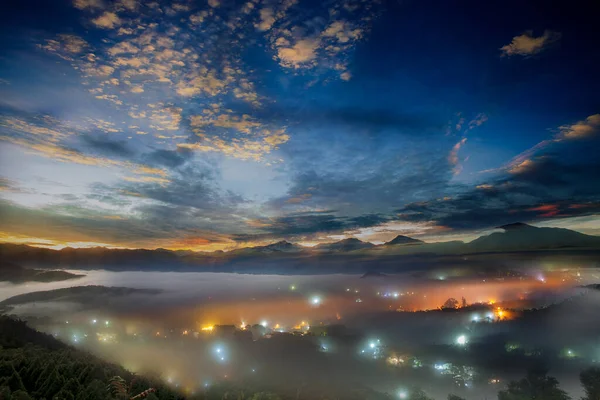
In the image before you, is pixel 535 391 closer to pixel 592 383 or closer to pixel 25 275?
pixel 592 383

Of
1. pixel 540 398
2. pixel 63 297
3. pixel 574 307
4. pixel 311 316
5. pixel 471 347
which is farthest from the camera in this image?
pixel 63 297

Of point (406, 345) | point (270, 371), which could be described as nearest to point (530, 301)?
point (406, 345)

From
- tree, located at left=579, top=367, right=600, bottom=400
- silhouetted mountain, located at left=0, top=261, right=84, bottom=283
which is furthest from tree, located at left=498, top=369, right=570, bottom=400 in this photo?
silhouetted mountain, located at left=0, top=261, right=84, bottom=283

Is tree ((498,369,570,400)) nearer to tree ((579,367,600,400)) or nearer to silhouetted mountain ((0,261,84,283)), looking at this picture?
tree ((579,367,600,400))

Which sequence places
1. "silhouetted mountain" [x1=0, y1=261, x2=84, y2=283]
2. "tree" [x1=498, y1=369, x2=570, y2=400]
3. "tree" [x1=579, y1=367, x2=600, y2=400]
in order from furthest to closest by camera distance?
1. "silhouetted mountain" [x1=0, y1=261, x2=84, y2=283]
2. "tree" [x1=579, y1=367, x2=600, y2=400]
3. "tree" [x1=498, y1=369, x2=570, y2=400]

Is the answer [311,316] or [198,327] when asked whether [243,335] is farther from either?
[311,316]

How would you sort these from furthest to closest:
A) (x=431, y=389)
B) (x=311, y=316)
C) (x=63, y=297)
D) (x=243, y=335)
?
(x=63, y=297) < (x=311, y=316) < (x=243, y=335) < (x=431, y=389)

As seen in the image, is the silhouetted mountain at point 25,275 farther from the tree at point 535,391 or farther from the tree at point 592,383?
the tree at point 592,383

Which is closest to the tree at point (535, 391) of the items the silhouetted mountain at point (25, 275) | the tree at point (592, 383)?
the tree at point (592, 383)

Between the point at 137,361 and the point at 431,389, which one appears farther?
the point at 137,361
